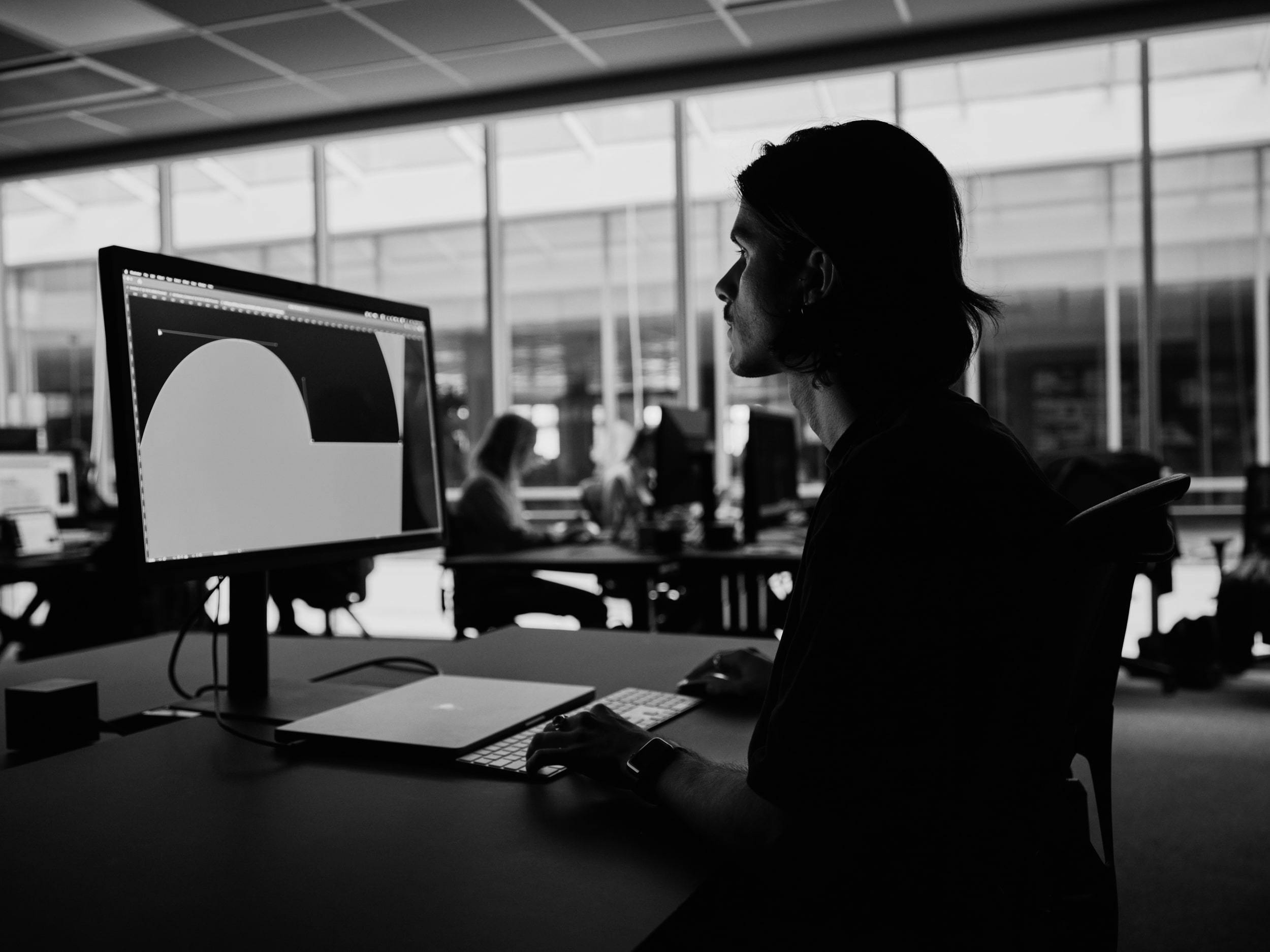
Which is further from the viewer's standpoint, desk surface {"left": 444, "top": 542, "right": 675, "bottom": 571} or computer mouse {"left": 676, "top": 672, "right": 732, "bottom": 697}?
desk surface {"left": 444, "top": 542, "right": 675, "bottom": 571}

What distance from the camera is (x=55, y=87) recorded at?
5652 mm

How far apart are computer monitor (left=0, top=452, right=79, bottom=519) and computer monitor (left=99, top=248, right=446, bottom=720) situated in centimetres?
399

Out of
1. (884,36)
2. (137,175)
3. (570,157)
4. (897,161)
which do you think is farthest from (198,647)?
(137,175)

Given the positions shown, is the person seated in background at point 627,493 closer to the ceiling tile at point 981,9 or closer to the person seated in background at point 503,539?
the person seated in background at point 503,539

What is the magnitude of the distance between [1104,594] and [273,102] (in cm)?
605

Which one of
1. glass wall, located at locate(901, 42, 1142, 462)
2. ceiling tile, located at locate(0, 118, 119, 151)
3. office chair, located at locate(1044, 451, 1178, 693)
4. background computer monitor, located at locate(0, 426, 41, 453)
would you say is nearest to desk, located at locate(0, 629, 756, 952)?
office chair, located at locate(1044, 451, 1178, 693)

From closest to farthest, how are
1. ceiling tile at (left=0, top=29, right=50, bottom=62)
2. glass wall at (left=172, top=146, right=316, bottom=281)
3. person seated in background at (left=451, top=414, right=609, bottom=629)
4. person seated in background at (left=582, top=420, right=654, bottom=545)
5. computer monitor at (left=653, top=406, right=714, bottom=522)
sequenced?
1. computer monitor at (left=653, top=406, right=714, bottom=522)
2. person seated in background at (left=451, top=414, right=609, bottom=629)
3. person seated in background at (left=582, top=420, right=654, bottom=545)
4. ceiling tile at (left=0, top=29, right=50, bottom=62)
5. glass wall at (left=172, top=146, right=316, bottom=281)

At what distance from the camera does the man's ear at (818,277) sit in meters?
0.98

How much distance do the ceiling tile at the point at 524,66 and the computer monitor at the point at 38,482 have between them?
2.82m

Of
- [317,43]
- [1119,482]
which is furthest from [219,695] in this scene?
[317,43]

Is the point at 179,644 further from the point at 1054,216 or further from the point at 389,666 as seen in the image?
the point at 1054,216

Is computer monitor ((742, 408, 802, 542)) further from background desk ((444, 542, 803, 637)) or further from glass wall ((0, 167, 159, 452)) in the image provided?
glass wall ((0, 167, 159, 452))

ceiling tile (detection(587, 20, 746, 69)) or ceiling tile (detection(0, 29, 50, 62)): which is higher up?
ceiling tile (detection(0, 29, 50, 62))

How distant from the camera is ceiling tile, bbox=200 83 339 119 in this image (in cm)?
581
